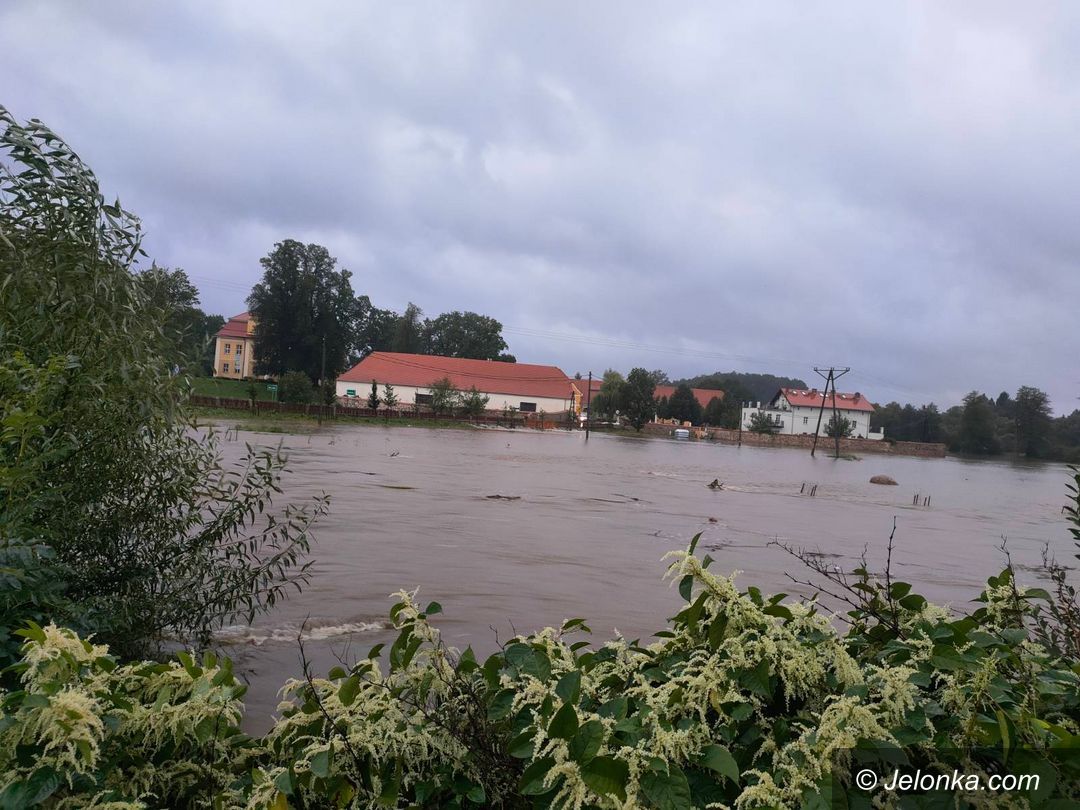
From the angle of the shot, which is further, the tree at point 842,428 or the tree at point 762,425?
the tree at point 842,428

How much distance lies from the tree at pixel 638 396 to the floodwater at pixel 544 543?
71525mm

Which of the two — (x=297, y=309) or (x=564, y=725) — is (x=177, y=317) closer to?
(x=564, y=725)

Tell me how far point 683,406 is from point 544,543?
111 m

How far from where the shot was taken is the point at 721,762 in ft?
6.05

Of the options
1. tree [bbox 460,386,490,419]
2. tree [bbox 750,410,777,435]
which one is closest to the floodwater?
tree [bbox 460,386,490,419]

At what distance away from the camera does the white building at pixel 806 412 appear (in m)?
125

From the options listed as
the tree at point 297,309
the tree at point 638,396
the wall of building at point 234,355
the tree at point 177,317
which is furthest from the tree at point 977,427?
the tree at point 177,317

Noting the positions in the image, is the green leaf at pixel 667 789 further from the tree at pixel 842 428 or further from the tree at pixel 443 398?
the tree at pixel 842 428

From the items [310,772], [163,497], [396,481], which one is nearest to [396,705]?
[310,772]

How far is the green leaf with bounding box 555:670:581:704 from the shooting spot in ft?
6.53

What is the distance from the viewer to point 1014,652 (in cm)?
213

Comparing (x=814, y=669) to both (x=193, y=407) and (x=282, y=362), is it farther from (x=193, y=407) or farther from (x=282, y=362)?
(x=282, y=362)

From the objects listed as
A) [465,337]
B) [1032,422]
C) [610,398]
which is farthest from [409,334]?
[1032,422]

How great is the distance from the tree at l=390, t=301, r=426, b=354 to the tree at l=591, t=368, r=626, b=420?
30.3m
